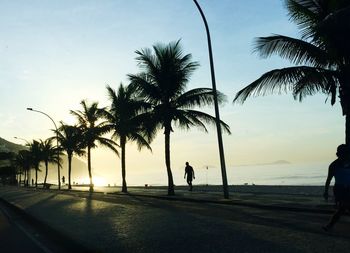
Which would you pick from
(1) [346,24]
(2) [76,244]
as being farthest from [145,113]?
(2) [76,244]

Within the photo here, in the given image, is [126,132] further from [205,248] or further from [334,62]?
[205,248]

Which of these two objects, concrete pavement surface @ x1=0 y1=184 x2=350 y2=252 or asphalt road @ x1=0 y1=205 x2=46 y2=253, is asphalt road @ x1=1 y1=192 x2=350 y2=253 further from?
asphalt road @ x1=0 y1=205 x2=46 y2=253

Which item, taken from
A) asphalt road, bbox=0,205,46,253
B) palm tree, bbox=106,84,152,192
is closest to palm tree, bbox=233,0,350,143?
asphalt road, bbox=0,205,46,253

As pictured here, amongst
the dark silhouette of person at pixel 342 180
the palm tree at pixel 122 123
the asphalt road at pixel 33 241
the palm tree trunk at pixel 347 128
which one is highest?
the palm tree at pixel 122 123

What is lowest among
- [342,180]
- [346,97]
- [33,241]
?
[33,241]

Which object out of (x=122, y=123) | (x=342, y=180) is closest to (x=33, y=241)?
(x=342, y=180)

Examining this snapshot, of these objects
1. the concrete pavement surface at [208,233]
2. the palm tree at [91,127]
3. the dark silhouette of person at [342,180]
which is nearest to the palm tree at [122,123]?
the palm tree at [91,127]

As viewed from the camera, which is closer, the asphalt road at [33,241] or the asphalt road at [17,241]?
the asphalt road at [33,241]

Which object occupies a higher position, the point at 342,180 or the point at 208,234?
the point at 342,180

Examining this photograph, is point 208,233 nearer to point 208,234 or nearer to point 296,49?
point 208,234

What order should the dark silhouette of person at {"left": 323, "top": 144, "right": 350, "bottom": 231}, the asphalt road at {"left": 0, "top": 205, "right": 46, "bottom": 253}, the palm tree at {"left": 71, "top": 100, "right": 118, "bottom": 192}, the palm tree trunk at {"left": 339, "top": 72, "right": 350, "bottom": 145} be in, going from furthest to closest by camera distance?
the palm tree at {"left": 71, "top": 100, "right": 118, "bottom": 192}, the palm tree trunk at {"left": 339, "top": 72, "right": 350, "bottom": 145}, the asphalt road at {"left": 0, "top": 205, "right": 46, "bottom": 253}, the dark silhouette of person at {"left": 323, "top": 144, "right": 350, "bottom": 231}

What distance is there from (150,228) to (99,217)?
420 cm

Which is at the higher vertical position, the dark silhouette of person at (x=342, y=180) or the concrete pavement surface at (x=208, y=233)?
the dark silhouette of person at (x=342, y=180)

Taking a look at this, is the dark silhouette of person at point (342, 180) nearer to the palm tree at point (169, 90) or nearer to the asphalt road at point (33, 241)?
the asphalt road at point (33, 241)
